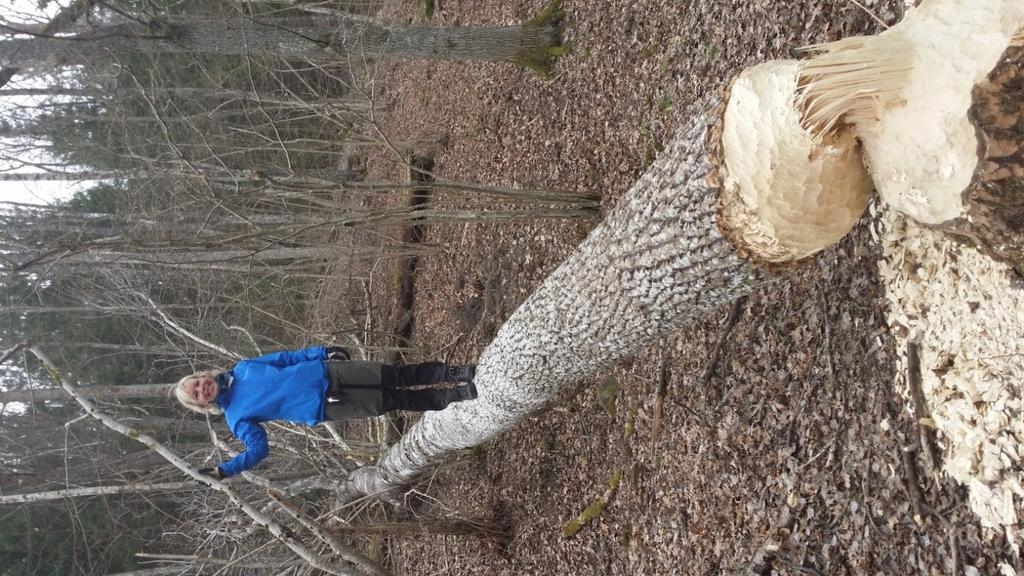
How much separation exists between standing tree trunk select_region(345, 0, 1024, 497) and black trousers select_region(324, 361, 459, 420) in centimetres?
111

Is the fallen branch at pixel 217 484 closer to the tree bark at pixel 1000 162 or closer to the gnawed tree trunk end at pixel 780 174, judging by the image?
the gnawed tree trunk end at pixel 780 174

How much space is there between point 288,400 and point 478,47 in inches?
137

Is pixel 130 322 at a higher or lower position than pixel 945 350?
lower

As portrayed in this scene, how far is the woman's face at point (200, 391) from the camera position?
4.18 metres

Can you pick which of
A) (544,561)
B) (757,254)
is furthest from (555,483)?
(757,254)

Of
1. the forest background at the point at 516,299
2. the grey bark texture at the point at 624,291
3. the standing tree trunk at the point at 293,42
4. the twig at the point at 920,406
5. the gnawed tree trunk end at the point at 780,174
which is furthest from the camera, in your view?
the standing tree trunk at the point at 293,42

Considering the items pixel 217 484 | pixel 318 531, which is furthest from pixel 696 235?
pixel 217 484

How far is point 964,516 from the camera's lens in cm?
227

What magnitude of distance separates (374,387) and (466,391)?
0.67 m

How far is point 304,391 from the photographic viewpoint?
451cm

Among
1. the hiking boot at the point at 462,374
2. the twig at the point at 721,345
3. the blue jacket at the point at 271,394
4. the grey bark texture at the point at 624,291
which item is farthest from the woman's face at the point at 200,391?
the twig at the point at 721,345

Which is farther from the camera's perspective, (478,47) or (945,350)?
(478,47)

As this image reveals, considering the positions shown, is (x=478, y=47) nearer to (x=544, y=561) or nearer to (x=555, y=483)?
(x=555, y=483)

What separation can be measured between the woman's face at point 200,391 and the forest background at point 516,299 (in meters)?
0.95
